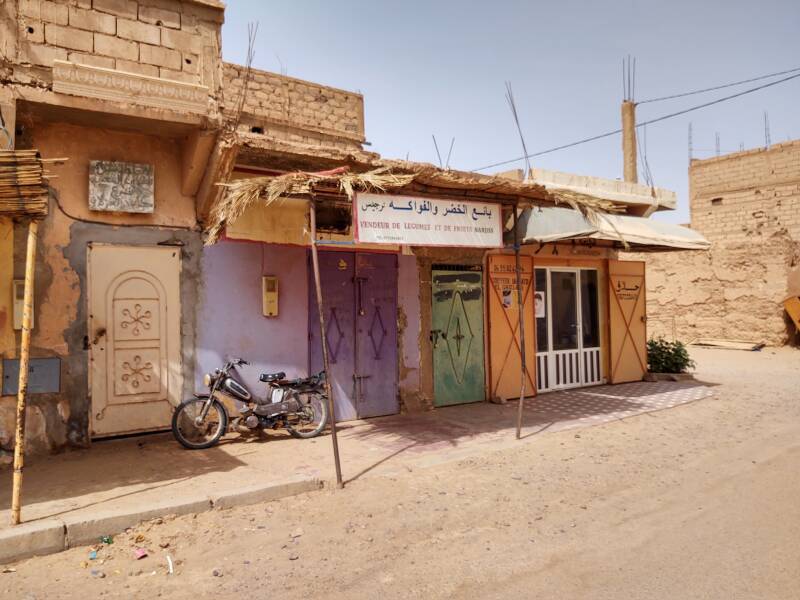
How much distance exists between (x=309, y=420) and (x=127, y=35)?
4.85m

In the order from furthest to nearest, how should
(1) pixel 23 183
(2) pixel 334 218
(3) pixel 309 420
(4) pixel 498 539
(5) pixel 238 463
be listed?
(2) pixel 334 218, (3) pixel 309 420, (5) pixel 238 463, (1) pixel 23 183, (4) pixel 498 539

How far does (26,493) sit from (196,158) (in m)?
3.70

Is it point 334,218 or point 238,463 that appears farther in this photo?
point 334,218

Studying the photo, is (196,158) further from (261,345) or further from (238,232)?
(261,345)

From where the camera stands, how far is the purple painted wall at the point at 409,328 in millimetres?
8367

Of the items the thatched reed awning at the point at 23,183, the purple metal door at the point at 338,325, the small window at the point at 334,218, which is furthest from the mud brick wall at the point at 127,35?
the purple metal door at the point at 338,325

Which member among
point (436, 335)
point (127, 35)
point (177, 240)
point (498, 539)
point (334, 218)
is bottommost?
point (498, 539)

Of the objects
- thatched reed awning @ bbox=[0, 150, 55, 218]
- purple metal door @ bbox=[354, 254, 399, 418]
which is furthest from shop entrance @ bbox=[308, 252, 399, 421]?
thatched reed awning @ bbox=[0, 150, 55, 218]

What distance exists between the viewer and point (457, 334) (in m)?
→ 8.96

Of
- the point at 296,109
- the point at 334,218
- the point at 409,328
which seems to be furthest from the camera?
the point at 296,109

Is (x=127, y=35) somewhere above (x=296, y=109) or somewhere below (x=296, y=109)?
below

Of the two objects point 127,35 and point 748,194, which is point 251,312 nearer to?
point 127,35

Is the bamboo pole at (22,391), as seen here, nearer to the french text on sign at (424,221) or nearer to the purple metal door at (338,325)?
the french text on sign at (424,221)

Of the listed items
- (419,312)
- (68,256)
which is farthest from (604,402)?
(68,256)
